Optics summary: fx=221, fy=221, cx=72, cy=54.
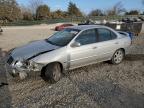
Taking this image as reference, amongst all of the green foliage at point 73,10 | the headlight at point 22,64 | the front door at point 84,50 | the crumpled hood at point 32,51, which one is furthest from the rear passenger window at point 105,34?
the green foliage at point 73,10

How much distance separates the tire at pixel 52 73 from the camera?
20.0ft

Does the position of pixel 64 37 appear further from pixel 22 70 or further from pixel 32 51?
pixel 22 70

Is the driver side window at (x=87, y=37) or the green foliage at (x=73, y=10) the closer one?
the driver side window at (x=87, y=37)

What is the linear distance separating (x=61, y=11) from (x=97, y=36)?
67.9m

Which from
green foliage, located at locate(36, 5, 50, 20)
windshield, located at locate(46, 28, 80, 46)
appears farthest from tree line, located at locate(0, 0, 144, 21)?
windshield, located at locate(46, 28, 80, 46)

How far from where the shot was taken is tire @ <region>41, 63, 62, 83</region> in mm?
6094

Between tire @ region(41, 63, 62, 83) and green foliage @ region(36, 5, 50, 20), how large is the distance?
60314 millimetres

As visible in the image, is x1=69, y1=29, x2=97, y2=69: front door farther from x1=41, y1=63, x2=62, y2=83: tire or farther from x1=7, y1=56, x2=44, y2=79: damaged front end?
x1=7, y1=56, x2=44, y2=79: damaged front end

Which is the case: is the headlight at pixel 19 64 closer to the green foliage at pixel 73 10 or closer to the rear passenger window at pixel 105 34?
the rear passenger window at pixel 105 34

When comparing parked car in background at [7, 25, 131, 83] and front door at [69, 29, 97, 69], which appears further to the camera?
front door at [69, 29, 97, 69]

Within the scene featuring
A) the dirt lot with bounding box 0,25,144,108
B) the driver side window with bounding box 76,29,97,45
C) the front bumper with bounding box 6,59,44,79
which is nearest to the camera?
the dirt lot with bounding box 0,25,144,108

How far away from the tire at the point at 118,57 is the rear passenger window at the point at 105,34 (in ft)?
1.96

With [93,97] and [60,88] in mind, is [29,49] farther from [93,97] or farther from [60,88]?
[93,97]

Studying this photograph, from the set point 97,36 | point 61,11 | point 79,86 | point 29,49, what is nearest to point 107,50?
point 97,36
